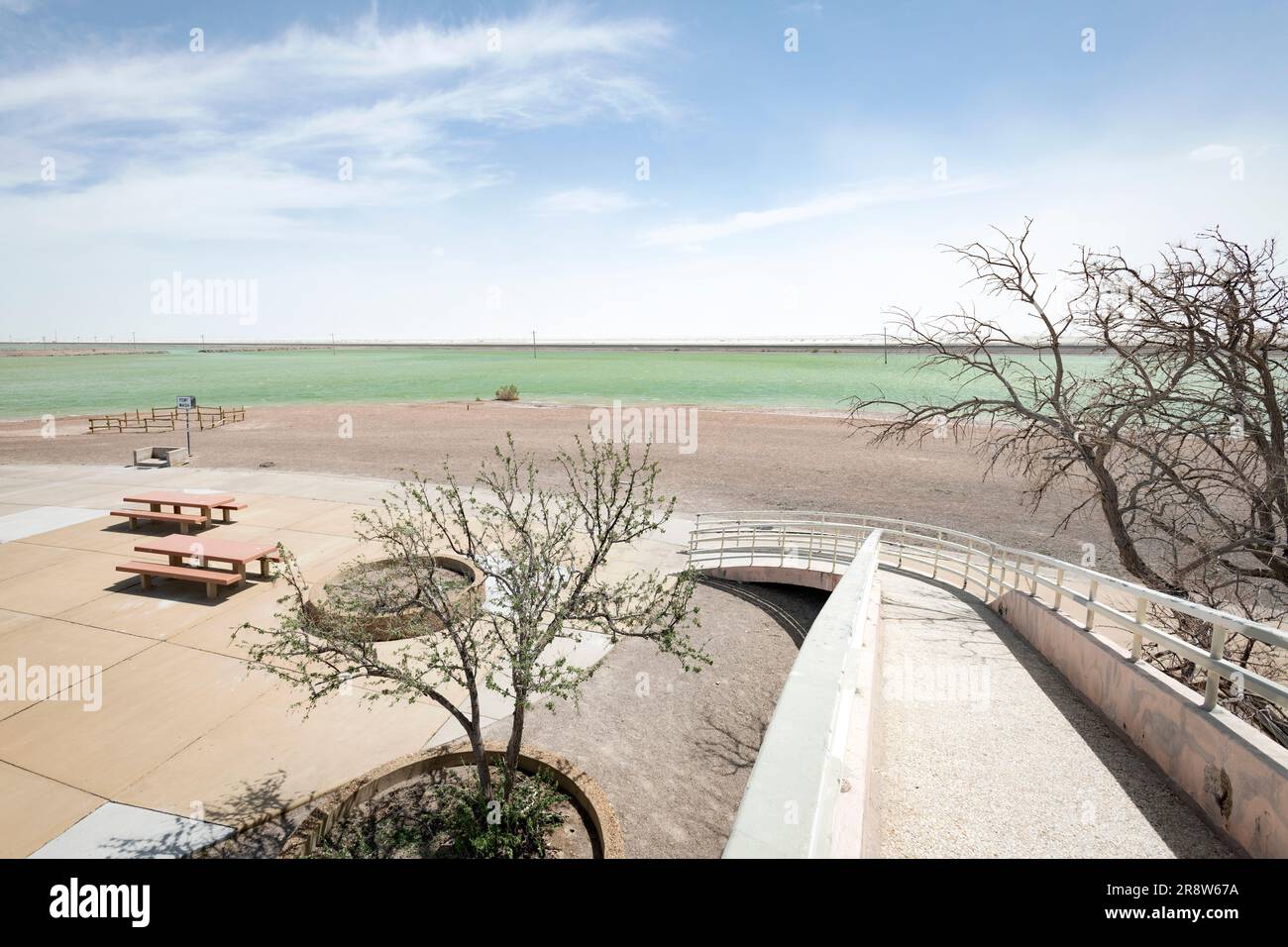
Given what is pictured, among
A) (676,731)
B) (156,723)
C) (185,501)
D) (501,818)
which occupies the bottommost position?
(676,731)

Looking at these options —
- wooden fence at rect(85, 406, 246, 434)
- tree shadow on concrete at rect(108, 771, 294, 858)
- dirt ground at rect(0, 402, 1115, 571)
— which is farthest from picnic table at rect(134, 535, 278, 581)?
wooden fence at rect(85, 406, 246, 434)

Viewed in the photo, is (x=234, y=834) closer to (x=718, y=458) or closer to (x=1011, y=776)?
(x=1011, y=776)

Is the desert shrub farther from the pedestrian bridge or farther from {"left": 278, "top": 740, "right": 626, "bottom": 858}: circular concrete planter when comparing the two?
the pedestrian bridge

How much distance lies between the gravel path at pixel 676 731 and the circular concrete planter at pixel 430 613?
6.83ft

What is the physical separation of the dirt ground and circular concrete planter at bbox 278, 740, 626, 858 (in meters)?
12.7

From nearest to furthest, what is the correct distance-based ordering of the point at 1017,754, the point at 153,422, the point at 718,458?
the point at 1017,754 → the point at 718,458 → the point at 153,422

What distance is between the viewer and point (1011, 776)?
4359 millimetres

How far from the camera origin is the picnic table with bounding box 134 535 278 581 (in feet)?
37.0

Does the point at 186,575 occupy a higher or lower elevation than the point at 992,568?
lower

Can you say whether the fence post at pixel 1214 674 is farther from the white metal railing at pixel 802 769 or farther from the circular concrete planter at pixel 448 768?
the circular concrete planter at pixel 448 768

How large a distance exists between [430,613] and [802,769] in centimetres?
847

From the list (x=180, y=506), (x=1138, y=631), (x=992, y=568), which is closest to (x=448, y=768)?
(x=1138, y=631)

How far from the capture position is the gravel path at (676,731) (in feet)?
21.3
